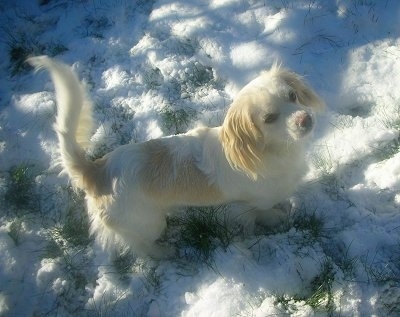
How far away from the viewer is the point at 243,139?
90.7 inches

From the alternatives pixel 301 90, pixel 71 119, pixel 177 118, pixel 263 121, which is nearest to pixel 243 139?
pixel 263 121

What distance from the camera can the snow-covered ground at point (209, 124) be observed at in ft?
8.09

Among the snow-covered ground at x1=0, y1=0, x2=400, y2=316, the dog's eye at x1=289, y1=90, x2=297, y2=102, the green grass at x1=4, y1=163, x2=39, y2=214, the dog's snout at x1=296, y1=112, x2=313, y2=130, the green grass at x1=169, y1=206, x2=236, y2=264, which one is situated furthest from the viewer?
the green grass at x1=4, y1=163, x2=39, y2=214

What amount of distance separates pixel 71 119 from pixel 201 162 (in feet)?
2.72

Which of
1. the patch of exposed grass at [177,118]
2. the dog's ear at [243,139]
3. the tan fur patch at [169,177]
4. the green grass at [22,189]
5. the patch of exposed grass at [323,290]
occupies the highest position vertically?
the dog's ear at [243,139]

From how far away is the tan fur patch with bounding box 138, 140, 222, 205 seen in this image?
2506 millimetres

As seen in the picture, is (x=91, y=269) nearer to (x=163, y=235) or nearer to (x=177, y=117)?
(x=163, y=235)

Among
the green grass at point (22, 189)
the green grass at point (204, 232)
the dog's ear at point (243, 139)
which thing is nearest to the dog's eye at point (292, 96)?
the dog's ear at point (243, 139)

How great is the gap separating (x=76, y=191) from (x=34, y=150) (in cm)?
71

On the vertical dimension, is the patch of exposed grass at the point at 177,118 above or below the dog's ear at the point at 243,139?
below

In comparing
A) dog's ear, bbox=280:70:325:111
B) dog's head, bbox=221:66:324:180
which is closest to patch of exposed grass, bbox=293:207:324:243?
dog's head, bbox=221:66:324:180

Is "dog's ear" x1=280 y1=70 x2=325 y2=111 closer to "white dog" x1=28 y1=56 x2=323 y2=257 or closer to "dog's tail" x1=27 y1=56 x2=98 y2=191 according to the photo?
"white dog" x1=28 y1=56 x2=323 y2=257

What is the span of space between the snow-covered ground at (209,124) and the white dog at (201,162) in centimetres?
36

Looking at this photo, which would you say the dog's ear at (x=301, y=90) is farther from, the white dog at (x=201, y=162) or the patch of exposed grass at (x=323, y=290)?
the patch of exposed grass at (x=323, y=290)
